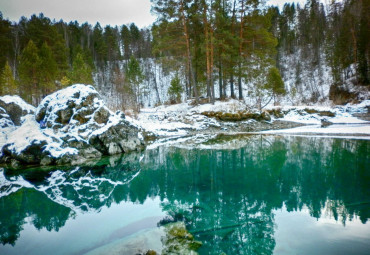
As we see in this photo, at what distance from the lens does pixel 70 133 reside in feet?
42.4

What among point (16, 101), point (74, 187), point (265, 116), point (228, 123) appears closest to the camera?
point (74, 187)

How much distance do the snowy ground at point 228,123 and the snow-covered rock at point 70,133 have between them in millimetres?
4279

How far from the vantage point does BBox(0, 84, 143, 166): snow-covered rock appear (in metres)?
11.7

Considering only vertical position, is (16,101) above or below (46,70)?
below

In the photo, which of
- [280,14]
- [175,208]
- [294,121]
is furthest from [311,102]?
[175,208]

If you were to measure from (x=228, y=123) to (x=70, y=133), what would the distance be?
1426 centimetres

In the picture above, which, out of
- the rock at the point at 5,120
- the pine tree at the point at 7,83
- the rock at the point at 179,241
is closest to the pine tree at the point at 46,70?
the pine tree at the point at 7,83

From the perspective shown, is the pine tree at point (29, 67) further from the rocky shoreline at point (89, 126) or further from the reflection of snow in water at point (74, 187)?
the reflection of snow in water at point (74, 187)

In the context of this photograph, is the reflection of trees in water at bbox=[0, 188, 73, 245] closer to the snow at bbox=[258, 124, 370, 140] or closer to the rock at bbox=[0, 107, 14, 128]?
the rock at bbox=[0, 107, 14, 128]

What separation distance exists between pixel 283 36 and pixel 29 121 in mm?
60116

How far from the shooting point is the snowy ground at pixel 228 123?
65.1 ft

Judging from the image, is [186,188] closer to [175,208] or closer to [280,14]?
[175,208]

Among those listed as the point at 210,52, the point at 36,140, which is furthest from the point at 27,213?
the point at 210,52

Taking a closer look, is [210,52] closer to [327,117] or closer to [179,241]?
[327,117]
